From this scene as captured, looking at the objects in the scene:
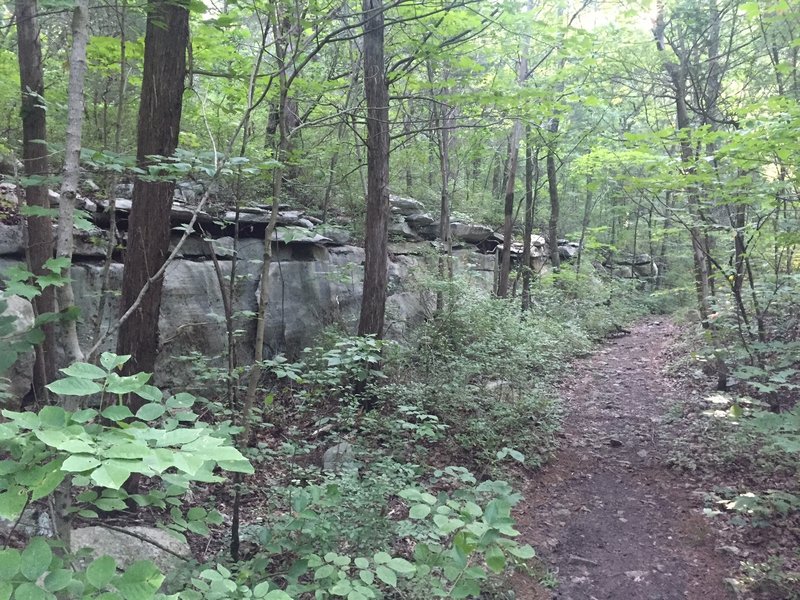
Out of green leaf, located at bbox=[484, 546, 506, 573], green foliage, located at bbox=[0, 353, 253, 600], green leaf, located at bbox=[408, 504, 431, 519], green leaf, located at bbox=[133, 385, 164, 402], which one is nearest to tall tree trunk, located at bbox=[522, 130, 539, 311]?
green leaf, located at bbox=[408, 504, 431, 519]

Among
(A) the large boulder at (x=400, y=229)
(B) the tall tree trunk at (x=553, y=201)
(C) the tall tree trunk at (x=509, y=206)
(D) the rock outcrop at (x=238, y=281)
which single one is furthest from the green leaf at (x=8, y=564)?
(B) the tall tree trunk at (x=553, y=201)

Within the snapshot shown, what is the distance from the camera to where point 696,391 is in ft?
29.2

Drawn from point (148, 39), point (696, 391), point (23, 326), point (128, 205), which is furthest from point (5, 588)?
point (696, 391)

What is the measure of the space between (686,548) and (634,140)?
451 cm

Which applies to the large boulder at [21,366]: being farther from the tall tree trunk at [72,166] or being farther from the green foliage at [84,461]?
the green foliage at [84,461]

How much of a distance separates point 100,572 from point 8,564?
220 millimetres

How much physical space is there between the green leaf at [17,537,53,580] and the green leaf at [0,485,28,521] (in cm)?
15

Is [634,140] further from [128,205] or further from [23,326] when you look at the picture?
[23,326]

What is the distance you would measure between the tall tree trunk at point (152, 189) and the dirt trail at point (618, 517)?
3.96 m

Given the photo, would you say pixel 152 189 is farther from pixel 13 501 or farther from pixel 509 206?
pixel 509 206

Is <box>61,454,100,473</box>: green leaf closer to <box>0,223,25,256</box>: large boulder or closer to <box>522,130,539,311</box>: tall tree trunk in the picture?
<box>0,223,25,256</box>: large boulder

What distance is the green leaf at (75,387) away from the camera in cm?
141

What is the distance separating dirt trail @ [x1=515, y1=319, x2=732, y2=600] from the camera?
13.8 ft

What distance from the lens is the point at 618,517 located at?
527 cm
